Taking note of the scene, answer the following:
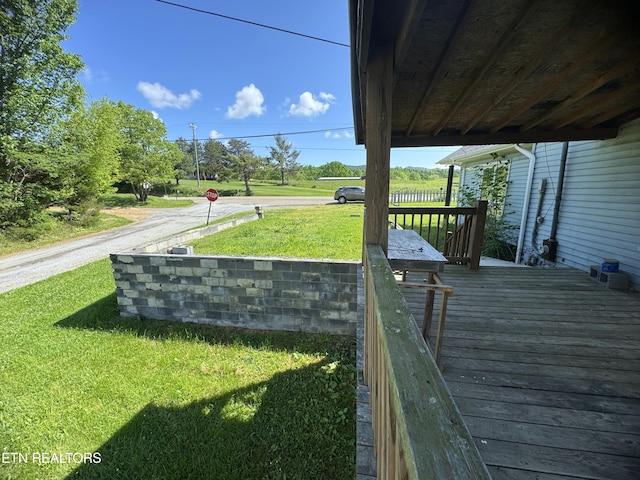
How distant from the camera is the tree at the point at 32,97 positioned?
26.0ft

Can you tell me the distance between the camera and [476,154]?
771 centimetres

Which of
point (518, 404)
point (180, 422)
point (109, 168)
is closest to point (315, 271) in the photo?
point (180, 422)

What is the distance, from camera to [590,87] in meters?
2.25

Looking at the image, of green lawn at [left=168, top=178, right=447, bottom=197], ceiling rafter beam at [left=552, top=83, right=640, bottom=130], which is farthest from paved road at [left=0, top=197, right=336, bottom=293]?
green lawn at [left=168, top=178, right=447, bottom=197]

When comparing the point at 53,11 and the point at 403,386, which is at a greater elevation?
the point at 53,11

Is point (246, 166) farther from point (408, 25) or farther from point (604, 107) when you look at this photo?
point (408, 25)

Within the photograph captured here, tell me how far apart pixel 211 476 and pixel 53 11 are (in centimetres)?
1300

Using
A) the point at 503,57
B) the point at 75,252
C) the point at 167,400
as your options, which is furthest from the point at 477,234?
the point at 75,252

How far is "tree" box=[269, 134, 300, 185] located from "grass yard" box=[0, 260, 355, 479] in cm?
3223

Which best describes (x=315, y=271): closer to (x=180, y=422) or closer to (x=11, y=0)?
(x=180, y=422)

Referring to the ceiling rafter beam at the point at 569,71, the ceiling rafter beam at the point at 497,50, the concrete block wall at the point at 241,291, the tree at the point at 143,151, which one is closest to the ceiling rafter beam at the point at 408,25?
the ceiling rafter beam at the point at 497,50

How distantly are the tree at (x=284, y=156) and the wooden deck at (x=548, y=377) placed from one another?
34158 millimetres

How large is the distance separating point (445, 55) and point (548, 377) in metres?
2.17

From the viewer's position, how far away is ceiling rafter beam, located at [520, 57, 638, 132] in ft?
6.45
